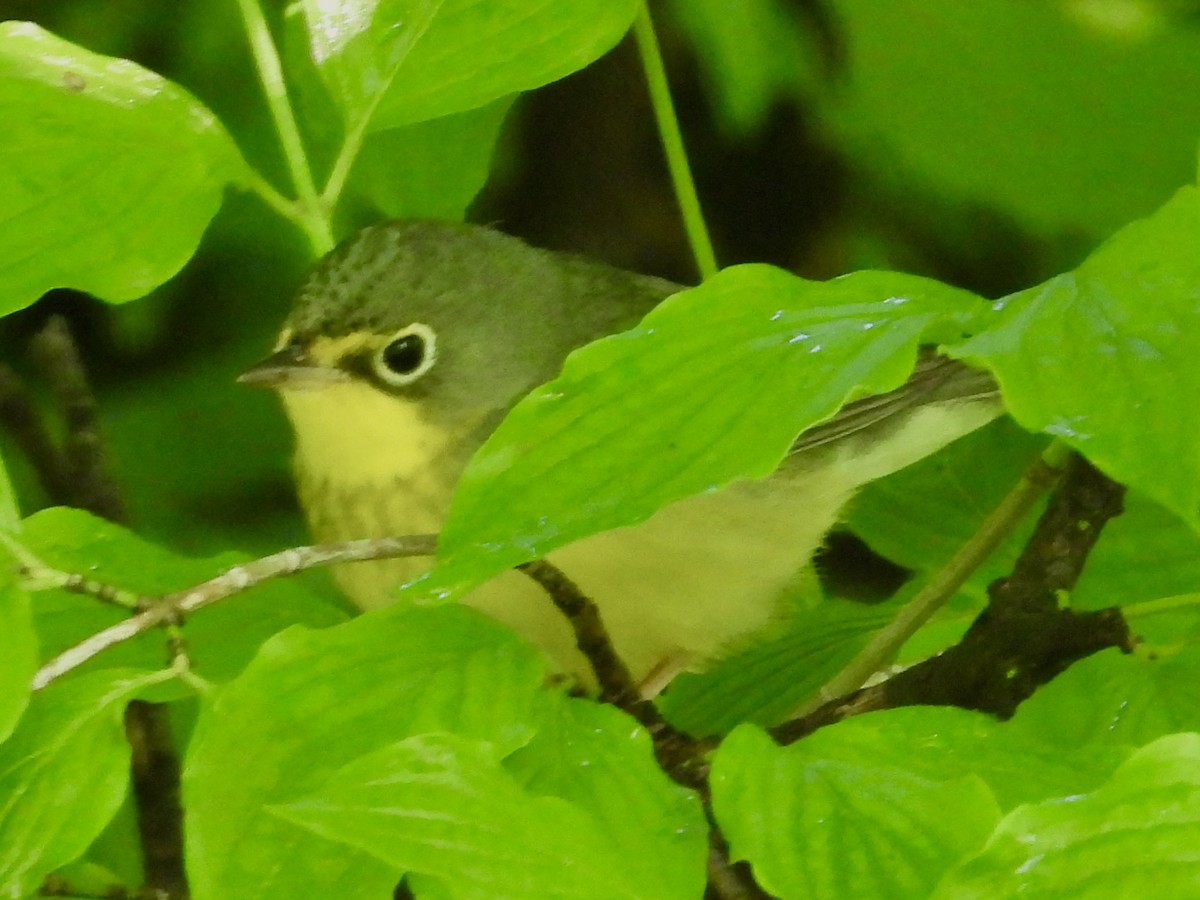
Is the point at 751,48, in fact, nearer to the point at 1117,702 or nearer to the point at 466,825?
the point at 1117,702

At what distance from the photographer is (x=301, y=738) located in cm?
46

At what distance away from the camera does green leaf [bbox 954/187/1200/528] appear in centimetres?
36

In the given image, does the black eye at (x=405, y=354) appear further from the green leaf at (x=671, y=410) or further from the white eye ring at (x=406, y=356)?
the green leaf at (x=671, y=410)

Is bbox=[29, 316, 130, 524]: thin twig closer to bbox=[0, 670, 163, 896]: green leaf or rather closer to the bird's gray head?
the bird's gray head

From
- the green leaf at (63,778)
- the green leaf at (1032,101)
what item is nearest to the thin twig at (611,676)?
the green leaf at (63,778)

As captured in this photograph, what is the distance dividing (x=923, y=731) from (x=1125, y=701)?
3.9 inches

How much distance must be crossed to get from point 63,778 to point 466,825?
162mm

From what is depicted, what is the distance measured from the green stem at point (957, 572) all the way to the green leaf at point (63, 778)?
1.06ft

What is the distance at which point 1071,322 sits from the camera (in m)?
0.39

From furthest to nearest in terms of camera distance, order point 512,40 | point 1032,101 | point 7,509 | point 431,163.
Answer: point 1032,101
point 431,163
point 512,40
point 7,509

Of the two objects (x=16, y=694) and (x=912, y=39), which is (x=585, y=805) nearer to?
(x=16, y=694)

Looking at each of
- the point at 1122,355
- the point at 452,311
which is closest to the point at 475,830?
the point at 1122,355

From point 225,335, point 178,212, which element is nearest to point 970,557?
point 178,212

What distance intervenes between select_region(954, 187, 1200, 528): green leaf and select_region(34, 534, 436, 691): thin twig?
8.5 inches
